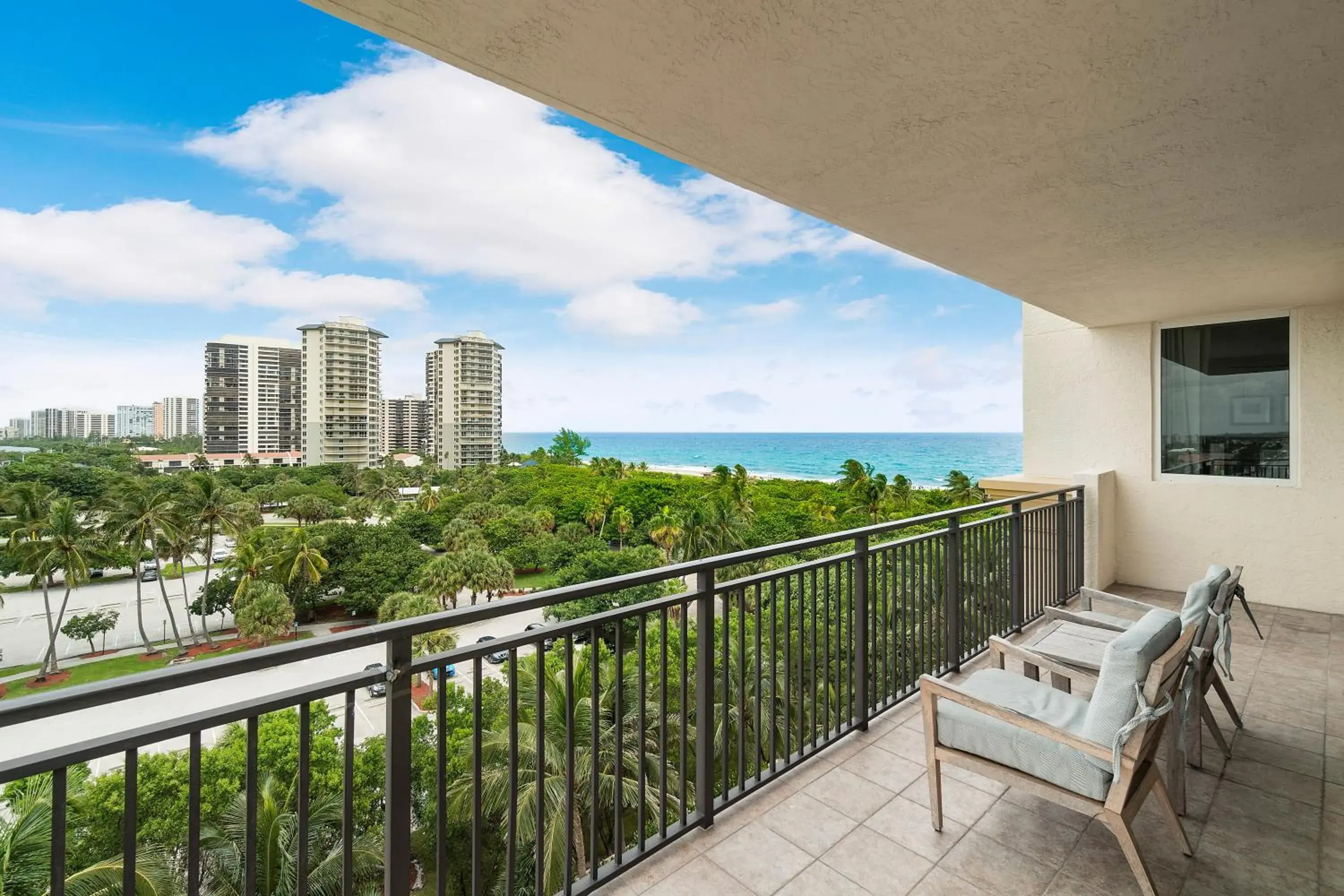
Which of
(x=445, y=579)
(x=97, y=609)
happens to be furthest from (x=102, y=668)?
(x=445, y=579)

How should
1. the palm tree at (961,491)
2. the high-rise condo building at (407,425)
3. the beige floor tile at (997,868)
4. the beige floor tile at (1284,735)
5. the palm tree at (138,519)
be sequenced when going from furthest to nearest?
the high-rise condo building at (407,425) < the palm tree at (138,519) < the palm tree at (961,491) < the beige floor tile at (1284,735) < the beige floor tile at (997,868)

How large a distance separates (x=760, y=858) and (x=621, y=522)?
124 feet

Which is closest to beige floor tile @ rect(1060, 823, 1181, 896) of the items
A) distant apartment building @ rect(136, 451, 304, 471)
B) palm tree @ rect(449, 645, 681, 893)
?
palm tree @ rect(449, 645, 681, 893)

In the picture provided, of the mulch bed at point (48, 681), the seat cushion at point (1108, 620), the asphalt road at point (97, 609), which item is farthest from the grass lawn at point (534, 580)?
the seat cushion at point (1108, 620)

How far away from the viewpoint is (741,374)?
239 feet

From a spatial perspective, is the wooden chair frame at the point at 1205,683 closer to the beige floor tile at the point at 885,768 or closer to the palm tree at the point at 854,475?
the beige floor tile at the point at 885,768

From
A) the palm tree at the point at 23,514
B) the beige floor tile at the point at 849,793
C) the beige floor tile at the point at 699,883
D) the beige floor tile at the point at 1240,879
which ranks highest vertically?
the beige floor tile at the point at 849,793

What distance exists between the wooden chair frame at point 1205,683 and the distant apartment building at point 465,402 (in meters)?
61.1

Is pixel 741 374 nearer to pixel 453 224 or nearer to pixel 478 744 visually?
pixel 453 224

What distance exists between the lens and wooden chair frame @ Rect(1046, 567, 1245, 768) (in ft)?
7.77

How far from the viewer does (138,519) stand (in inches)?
1204

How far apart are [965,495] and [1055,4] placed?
3069 cm

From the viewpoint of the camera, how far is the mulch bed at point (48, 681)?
1098 inches

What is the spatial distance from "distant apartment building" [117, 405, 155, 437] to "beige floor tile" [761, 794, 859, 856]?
193 feet
